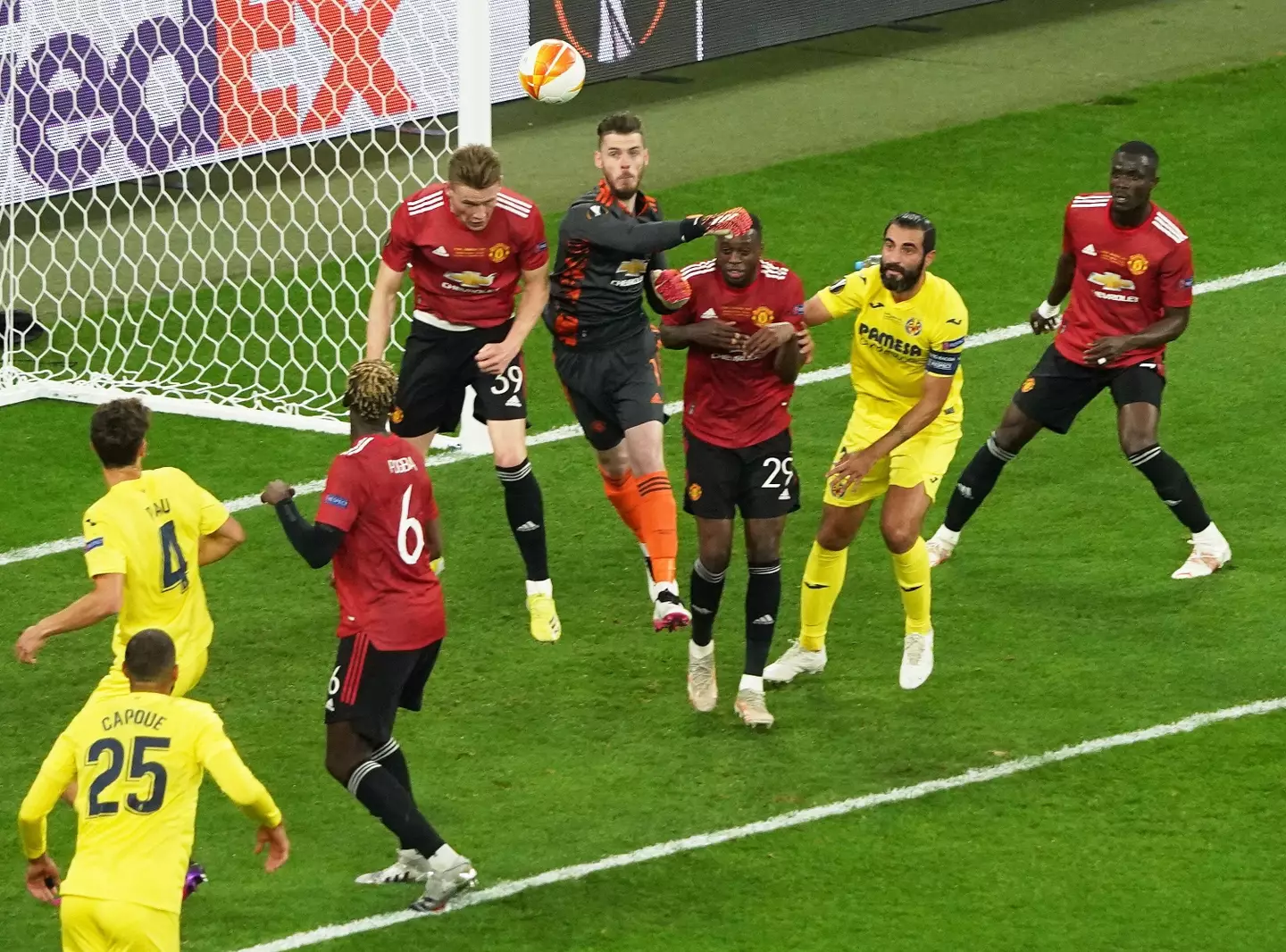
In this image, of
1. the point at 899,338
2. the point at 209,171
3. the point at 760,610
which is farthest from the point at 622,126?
the point at 209,171

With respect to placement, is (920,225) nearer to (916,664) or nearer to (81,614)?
(916,664)

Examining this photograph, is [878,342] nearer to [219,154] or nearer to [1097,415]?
[1097,415]

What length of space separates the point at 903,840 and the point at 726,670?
1.62 m

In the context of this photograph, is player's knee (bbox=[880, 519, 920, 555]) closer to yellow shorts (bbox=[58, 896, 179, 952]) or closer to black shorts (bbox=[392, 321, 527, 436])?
black shorts (bbox=[392, 321, 527, 436])

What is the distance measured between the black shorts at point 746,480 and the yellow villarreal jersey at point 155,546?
196cm

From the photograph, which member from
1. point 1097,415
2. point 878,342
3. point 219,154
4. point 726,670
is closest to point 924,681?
point 726,670

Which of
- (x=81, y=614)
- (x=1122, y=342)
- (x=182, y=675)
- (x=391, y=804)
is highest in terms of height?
(x=81, y=614)

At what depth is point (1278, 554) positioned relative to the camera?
9883 millimetres

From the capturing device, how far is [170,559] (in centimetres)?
703

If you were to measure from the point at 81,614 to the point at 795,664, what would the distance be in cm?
322

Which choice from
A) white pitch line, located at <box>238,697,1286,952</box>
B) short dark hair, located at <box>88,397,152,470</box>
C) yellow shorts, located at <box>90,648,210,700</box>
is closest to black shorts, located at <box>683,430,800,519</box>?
white pitch line, located at <box>238,697,1286,952</box>

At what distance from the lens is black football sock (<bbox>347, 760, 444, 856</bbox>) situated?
22.5 feet

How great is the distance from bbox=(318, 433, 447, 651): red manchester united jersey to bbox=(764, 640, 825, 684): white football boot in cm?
215

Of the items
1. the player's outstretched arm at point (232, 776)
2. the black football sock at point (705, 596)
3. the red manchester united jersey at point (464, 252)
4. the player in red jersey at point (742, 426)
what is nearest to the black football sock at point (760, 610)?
the player in red jersey at point (742, 426)
